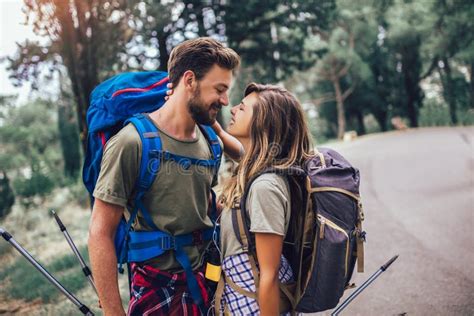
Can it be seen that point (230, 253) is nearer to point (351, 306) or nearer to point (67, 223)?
point (351, 306)

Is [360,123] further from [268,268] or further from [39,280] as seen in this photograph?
[268,268]

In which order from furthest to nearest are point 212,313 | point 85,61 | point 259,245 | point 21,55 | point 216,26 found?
point 216,26
point 21,55
point 85,61
point 212,313
point 259,245

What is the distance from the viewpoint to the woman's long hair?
6.82 feet

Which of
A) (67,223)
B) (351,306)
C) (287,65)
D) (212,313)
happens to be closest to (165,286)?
(212,313)

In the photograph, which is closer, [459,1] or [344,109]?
[459,1]

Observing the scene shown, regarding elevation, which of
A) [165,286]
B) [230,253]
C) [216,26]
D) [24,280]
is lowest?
[24,280]

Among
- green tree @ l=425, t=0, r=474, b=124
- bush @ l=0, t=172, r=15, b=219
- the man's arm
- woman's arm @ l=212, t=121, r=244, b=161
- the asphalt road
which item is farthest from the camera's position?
green tree @ l=425, t=0, r=474, b=124

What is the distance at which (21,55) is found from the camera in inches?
354

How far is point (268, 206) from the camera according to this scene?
74.4 inches

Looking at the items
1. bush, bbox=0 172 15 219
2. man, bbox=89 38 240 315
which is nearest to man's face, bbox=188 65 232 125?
man, bbox=89 38 240 315

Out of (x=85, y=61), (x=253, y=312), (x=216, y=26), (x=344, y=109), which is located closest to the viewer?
A: (x=253, y=312)

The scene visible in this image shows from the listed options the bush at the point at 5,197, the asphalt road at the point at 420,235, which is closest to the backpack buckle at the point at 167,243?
the asphalt road at the point at 420,235

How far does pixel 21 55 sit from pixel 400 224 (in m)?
Answer: 8.20

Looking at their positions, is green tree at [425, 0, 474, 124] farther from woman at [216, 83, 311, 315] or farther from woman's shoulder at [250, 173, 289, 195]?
woman's shoulder at [250, 173, 289, 195]
